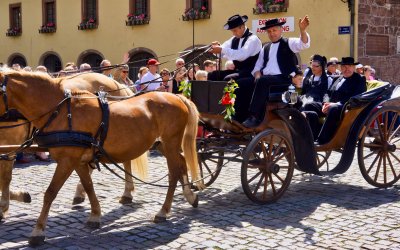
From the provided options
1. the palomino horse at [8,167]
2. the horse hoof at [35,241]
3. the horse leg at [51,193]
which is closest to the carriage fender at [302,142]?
the horse leg at [51,193]

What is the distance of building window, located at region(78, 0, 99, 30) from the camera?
74.3 feet

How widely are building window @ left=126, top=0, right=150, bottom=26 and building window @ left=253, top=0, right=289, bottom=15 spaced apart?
4.82 m

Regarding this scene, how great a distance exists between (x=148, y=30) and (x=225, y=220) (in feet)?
50.8

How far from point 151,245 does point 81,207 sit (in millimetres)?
1669

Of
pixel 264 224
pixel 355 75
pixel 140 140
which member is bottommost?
pixel 264 224

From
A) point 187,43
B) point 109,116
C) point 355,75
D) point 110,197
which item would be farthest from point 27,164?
point 187,43

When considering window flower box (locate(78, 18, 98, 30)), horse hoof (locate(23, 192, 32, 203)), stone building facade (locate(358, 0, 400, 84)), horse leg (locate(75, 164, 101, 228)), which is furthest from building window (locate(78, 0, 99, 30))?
horse leg (locate(75, 164, 101, 228))

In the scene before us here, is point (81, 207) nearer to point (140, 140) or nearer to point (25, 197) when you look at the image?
point (25, 197)

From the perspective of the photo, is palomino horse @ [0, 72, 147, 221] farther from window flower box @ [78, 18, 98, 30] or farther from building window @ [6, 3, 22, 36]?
building window @ [6, 3, 22, 36]

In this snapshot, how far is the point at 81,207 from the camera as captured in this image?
6.71m

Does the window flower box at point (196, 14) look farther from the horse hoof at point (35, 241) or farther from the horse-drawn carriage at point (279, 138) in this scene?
the horse hoof at point (35, 241)

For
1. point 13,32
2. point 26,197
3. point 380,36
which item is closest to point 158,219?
point 26,197

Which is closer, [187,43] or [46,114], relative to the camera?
[46,114]

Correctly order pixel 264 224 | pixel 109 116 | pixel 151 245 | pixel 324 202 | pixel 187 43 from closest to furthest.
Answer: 1. pixel 151 245
2. pixel 109 116
3. pixel 264 224
4. pixel 324 202
5. pixel 187 43
